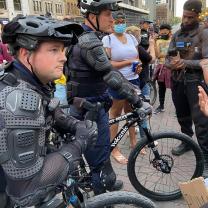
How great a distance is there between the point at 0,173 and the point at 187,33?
2768 mm

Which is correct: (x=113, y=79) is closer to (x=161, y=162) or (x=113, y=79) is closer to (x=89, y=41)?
(x=89, y=41)

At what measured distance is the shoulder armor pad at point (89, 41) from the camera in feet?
8.21

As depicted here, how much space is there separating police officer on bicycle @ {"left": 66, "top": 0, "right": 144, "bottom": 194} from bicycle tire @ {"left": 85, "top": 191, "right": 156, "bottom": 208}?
2.55 ft

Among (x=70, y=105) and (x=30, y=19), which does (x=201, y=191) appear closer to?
(x=70, y=105)

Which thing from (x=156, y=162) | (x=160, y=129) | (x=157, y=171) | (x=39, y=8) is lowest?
(x=160, y=129)

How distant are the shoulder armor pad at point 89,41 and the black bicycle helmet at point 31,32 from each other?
742mm

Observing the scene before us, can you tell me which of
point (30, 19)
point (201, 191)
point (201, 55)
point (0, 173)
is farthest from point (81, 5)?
point (201, 191)

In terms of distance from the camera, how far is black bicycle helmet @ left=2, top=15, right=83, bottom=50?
1629 mm

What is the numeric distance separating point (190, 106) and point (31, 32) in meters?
2.69

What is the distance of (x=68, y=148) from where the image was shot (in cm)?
179

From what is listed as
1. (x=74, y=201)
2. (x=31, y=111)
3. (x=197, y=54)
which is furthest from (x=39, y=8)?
(x=31, y=111)

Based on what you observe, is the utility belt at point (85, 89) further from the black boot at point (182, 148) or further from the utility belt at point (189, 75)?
the utility belt at point (189, 75)

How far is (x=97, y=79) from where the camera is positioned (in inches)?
109

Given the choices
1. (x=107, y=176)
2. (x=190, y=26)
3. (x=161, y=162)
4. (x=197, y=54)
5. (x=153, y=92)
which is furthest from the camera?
(x=153, y=92)
